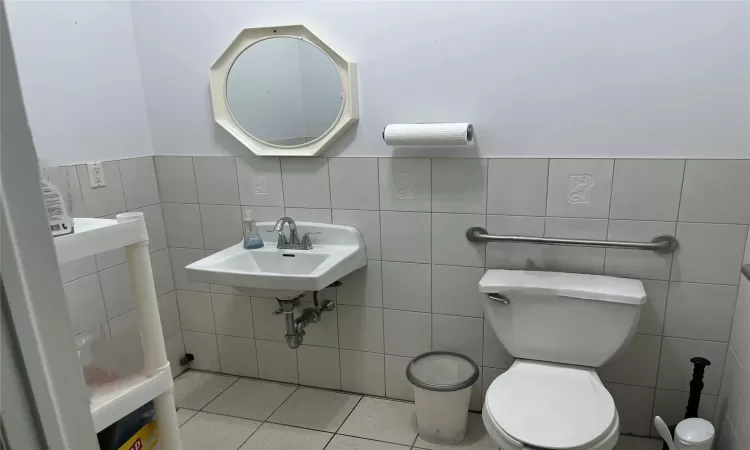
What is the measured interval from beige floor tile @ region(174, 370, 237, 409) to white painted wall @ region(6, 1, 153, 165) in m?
1.12

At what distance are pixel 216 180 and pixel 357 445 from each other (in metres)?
1.27

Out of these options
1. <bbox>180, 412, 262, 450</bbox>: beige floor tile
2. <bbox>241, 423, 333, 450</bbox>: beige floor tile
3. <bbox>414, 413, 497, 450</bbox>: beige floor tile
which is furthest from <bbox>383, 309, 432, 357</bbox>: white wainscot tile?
<bbox>180, 412, 262, 450</bbox>: beige floor tile

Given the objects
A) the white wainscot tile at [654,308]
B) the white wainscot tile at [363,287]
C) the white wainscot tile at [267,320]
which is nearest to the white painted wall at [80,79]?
the white wainscot tile at [267,320]

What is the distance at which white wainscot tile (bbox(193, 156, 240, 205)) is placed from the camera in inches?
82.8

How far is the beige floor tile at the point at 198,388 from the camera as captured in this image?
86.7 inches

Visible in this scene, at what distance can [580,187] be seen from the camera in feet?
5.41

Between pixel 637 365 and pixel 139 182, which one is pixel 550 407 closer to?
pixel 637 365

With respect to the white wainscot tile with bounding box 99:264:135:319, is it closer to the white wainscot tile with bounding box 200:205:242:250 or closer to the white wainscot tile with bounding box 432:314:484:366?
the white wainscot tile with bounding box 200:205:242:250

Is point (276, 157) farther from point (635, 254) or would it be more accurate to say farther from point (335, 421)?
point (635, 254)

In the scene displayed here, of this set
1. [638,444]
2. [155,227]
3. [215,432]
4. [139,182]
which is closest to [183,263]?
[155,227]

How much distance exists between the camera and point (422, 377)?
1.93 metres

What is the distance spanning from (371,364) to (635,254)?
116 cm

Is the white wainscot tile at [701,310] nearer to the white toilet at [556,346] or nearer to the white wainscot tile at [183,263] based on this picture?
the white toilet at [556,346]

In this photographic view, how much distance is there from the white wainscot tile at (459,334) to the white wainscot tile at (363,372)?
291 millimetres
